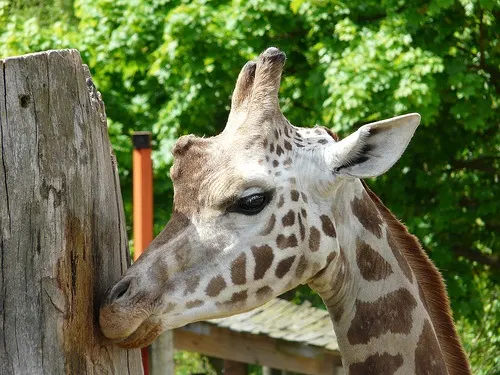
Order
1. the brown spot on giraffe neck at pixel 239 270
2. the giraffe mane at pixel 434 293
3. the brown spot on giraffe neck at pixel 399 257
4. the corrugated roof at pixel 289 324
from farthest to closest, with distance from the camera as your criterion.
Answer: the corrugated roof at pixel 289 324
the giraffe mane at pixel 434 293
the brown spot on giraffe neck at pixel 399 257
the brown spot on giraffe neck at pixel 239 270

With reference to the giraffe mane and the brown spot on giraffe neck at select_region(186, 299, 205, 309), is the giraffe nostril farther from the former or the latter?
the giraffe mane

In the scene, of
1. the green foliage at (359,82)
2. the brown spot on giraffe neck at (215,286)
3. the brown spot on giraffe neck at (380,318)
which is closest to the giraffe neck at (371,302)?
the brown spot on giraffe neck at (380,318)

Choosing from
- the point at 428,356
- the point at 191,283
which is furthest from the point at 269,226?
the point at 428,356

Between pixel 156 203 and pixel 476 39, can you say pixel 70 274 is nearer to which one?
pixel 156 203

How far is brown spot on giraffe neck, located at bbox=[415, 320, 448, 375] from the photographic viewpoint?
3.22 m

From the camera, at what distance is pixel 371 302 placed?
324 centimetres

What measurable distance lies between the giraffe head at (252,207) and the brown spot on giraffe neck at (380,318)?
240 mm

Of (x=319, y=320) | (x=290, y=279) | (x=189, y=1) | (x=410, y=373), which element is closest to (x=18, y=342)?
(x=290, y=279)

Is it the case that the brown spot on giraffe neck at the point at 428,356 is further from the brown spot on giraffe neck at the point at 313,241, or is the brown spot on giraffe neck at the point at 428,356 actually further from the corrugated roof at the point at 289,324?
the corrugated roof at the point at 289,324

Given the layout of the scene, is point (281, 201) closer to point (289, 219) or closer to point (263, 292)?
point (289, 219)

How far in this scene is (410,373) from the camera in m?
3.20

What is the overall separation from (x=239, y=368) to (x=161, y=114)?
2.53 m

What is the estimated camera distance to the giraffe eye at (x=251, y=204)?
2.96 m

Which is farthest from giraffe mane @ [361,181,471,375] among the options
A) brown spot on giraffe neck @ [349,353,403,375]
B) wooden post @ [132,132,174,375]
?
wooden post @ [132,132,174,375]
